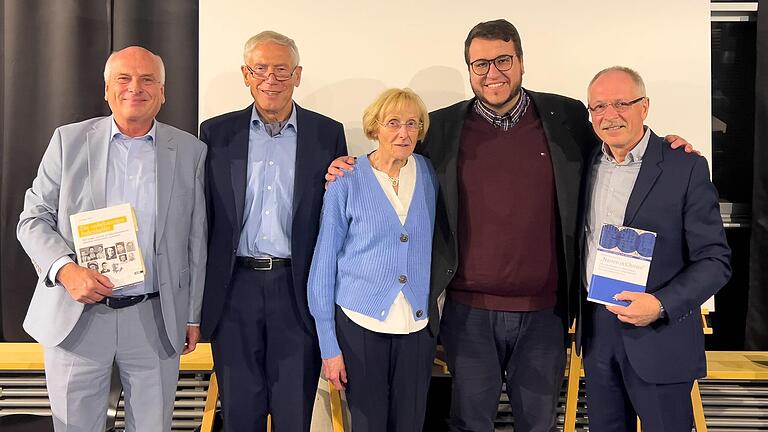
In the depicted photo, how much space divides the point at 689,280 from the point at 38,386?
2.84 metres

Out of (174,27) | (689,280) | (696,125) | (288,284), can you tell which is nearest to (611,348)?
(689,280)

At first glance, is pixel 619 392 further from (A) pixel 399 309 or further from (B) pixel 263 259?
(B) pixel 263 259

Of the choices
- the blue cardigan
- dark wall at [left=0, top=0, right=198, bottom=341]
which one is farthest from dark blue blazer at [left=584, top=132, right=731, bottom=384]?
dark wall at [left=0, top=0, right=198, bottom=341]

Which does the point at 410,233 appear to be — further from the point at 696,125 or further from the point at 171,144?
the point at 696,125

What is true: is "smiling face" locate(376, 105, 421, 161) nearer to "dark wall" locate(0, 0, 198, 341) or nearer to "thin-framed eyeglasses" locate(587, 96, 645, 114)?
"thin-framed eyeglasses" locate(587, 96, 645, 114)

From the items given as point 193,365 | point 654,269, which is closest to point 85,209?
point 193,365

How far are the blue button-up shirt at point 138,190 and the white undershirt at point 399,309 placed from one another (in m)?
0.67

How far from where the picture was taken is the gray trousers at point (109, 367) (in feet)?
6.81

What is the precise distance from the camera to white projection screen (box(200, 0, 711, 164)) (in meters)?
2.92

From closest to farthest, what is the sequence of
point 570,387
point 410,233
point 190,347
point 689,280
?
1. point 689,280
2. point 410,233
3. point 190,347
4. point 570,387

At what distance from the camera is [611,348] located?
2.11 meters

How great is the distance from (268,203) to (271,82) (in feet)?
1.40

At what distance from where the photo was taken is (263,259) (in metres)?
2.23

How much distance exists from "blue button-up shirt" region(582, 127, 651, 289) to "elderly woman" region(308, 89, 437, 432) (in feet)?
1.82
